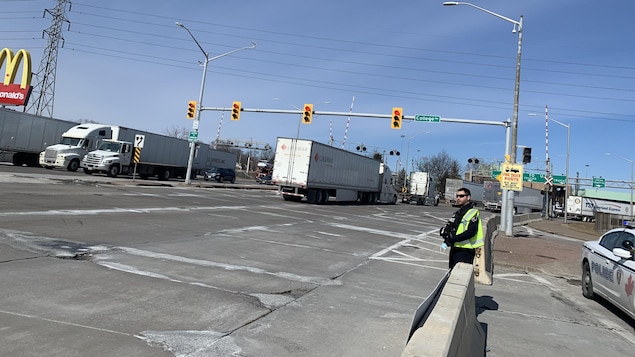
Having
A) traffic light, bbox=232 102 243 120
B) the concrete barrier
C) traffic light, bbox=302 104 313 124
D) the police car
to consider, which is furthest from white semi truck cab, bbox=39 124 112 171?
the concrete barrier

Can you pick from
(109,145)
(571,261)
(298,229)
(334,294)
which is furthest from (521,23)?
(109,145)

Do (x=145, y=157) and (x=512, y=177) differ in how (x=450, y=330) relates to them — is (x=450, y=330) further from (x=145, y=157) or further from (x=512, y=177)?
(x=145, y=157)

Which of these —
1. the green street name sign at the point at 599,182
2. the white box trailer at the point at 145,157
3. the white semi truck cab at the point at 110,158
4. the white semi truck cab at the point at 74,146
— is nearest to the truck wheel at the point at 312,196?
the white box trailer at the point at 145,157

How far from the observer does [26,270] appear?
629 centimetres

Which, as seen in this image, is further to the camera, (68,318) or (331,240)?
(331,240)

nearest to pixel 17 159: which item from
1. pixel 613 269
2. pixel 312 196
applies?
pixel 312 196

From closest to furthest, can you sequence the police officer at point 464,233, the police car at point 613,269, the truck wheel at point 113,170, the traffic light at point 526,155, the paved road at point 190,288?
the paved road at point 190,288, the police officer at point 464,233, the police car at point 613,269, the traffic light at point 526,155, the truck wheel at point 113,170

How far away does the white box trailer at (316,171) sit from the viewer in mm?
30250

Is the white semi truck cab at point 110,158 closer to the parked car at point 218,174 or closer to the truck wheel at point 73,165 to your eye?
the truck wheel at point 73,165

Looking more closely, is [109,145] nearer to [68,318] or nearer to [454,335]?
[68,318]

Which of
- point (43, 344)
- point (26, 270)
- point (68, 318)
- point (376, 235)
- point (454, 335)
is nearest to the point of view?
point (454, 335)

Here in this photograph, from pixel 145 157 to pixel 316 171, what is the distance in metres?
16.3

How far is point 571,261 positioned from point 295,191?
19672 millimetres

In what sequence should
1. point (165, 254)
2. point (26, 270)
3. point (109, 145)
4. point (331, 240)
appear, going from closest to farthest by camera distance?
1. point (26, 270)
2. point (165, 254)
3. point (331, 240)
4. point (109, 145)
